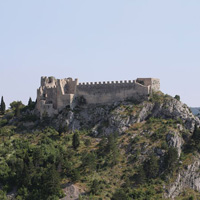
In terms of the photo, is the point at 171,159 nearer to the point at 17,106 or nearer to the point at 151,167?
the point at 151,167

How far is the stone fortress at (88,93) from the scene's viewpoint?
9931 cm

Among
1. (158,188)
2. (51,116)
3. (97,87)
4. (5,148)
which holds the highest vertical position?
(97,87)

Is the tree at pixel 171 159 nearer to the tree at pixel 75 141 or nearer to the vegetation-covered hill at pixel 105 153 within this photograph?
the vegetation-covered hill at pixel 105 153

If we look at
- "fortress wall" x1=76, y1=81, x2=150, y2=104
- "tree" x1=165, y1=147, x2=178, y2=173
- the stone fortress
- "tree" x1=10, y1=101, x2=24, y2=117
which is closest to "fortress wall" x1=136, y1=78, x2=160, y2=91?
the stone fortress

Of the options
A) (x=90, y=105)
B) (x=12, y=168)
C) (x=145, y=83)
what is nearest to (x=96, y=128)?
(x=90, y=105)

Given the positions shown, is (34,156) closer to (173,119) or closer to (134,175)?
(134,175)

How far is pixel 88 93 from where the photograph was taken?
336 feet

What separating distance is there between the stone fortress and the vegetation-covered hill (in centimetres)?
186

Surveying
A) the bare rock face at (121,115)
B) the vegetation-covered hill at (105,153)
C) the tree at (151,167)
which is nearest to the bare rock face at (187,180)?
the vegetation-covered hill at (105,153)

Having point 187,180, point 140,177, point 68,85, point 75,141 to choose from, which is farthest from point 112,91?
point 187,180

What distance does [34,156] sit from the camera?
85.2 meters

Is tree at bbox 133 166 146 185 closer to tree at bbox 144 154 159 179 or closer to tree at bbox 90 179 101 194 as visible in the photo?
tree at bbox 144 154 159 179

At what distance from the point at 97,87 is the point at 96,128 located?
10631 mm

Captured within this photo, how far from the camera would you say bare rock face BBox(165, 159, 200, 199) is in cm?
8256
